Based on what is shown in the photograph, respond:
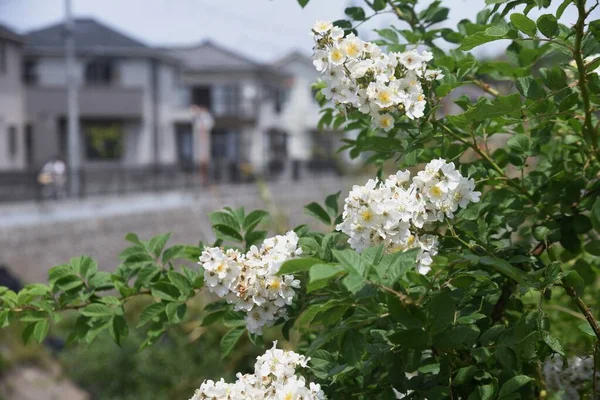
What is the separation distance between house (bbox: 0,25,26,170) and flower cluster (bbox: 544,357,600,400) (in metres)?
26.4

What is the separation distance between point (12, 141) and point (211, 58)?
583 inches

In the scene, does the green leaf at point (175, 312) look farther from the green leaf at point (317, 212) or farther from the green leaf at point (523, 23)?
the green leaf at point (523, 23)

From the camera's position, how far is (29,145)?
30828 millimetres

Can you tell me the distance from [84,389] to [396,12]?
618 centimetres

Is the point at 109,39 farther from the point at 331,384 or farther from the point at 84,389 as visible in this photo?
the point at 331,384

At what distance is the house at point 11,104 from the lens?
26373 mm

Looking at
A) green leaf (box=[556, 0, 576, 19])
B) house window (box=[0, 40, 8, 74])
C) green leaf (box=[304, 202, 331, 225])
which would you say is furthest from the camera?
house window (box=[0, 40, 8, 74])

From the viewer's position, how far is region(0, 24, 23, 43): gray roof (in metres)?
25.5

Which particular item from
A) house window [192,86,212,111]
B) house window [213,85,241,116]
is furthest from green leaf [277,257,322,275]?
house window [213,85,241,116]

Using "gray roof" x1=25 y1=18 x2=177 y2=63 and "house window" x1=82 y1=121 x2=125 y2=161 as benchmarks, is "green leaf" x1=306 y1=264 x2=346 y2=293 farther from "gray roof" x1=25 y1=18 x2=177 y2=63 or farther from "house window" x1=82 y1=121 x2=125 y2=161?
Result: "gray roof" x1=25 y1=18 x2=177 y2=63

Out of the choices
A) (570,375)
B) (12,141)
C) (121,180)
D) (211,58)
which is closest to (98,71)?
(12,141)

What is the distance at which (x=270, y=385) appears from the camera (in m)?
1.33

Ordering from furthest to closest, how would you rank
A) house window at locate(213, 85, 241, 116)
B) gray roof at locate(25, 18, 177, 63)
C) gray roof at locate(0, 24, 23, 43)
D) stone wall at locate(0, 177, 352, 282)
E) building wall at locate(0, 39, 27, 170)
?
1. house window at locate(213, 85, 241, 116)
2. gray roof at locate(25, 18, 177, 63)
3. building wall at locate(0, 39, 27, 170)
4. gray roof at locate(0, 24, 23, 43)
5. stone wall at locate(0, 177, 352, 282)

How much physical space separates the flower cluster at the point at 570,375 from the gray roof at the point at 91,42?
104 ft
